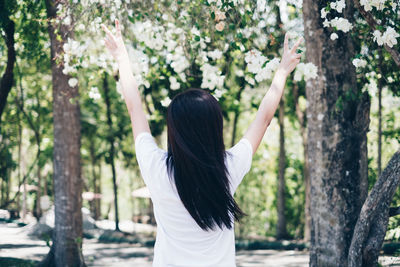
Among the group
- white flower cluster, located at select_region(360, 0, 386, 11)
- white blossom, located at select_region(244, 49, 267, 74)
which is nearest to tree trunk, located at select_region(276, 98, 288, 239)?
white blossom, located at select_region(244, 49, 267, 74)

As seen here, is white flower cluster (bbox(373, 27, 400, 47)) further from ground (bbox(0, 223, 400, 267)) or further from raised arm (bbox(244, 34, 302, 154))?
ground (bbox(0, 223, 400, 267))

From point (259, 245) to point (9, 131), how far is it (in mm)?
11988

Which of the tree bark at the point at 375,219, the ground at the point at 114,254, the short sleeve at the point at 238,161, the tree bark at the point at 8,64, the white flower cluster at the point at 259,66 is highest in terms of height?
the tree bark at the point at 8,64

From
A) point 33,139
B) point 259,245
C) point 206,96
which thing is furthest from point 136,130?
point 33,139

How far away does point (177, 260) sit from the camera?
6.20 ft

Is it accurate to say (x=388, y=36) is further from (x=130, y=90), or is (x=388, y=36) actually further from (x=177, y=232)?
(x=177, y=232)

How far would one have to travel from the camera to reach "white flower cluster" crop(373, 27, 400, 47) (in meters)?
4.36

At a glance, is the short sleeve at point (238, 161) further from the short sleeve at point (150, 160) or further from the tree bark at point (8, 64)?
the tree bark at point (8, 64)

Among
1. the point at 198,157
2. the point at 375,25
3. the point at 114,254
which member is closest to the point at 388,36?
the point at 375,25

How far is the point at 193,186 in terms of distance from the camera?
1.89 metres

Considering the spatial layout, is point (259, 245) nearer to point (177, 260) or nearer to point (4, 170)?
point (4, 170)

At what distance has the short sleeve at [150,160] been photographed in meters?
1.94

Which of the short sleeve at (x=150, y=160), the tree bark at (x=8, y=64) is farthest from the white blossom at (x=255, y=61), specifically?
the tree bark at (x=8, y=64)

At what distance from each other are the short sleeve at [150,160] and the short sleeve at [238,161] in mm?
287
